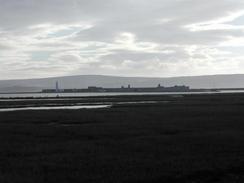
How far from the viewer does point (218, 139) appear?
2741 cm

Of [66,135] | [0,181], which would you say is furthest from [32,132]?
[0,181]

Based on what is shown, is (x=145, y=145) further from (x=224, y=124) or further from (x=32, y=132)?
(x=224, y=124)

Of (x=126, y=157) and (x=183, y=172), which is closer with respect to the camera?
(x=183, y=172)

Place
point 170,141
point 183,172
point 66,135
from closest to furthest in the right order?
point 183,172 → point 170,141 → point 66,135

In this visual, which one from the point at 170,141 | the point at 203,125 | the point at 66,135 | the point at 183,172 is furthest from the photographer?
the point at 203,125

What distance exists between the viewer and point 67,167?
19109 mm

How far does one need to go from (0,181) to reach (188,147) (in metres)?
10.8

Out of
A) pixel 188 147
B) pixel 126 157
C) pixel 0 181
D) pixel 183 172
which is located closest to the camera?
pixel 0 181

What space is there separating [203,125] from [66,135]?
10.6 m

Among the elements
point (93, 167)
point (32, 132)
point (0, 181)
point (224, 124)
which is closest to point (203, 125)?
point (224, 124)

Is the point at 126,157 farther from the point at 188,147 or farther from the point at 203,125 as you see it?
the point at 203,125

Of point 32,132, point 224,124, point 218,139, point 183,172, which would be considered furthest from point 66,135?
point 183,172

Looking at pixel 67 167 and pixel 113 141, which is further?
pixel 113 141

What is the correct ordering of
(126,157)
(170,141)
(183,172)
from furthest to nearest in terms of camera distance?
(170,141), (126,157), (183,172)
